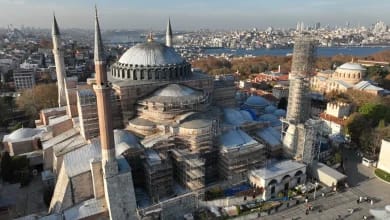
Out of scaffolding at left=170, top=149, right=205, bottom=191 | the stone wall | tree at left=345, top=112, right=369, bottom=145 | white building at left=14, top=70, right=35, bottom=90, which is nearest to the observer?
the stone wall

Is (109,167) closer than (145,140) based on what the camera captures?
Yes

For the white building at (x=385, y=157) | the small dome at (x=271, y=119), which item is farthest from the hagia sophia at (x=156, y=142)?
the white building at (x=385, y=157)

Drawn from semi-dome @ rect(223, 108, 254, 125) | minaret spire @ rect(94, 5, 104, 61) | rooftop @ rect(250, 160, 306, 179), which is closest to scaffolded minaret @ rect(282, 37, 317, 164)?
rooftop @ rect(250, 160, 306, 179)

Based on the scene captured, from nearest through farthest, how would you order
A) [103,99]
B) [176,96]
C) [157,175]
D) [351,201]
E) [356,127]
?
[103,99], [157,175], [351,201], [176,96], [356,127]

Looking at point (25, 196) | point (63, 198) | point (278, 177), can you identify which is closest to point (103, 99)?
point (63, 198)

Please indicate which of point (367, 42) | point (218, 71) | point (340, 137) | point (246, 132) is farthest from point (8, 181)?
point (367, 42)

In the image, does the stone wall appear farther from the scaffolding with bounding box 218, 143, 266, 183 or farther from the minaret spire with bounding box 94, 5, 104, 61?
the scaffolding with bounding box 218, 143, 266, 183

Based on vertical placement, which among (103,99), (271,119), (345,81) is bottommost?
(271,119)

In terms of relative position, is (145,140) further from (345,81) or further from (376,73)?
(376,73)
